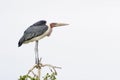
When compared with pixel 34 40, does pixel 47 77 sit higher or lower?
lower

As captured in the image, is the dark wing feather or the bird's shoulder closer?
the dark wing feather

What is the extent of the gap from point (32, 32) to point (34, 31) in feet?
0.40

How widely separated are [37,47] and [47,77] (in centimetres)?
224

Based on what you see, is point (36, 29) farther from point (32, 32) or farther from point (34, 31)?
point (32, 32)

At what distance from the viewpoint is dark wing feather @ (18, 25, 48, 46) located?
14.9 metres

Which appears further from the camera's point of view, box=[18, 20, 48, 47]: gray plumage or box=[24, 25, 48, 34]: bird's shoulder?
box=[24, 25, 48, 34]: bird's shoulder

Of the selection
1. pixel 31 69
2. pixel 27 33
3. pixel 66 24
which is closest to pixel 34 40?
pixel 27 33

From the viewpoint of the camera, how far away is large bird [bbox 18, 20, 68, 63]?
49.0ft

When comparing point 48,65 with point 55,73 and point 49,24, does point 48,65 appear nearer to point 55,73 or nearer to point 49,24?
point 55,73

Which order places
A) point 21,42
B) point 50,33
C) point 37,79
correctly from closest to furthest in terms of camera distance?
point 37,79 < point 21,42 < point 50,33

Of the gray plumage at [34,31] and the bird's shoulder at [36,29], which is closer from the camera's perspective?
the gray plumage at [34,31]

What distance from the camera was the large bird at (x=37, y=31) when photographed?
49.0 ft

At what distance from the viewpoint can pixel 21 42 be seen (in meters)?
14.6

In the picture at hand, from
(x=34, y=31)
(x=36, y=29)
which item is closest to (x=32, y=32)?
(x=34, y=31)
